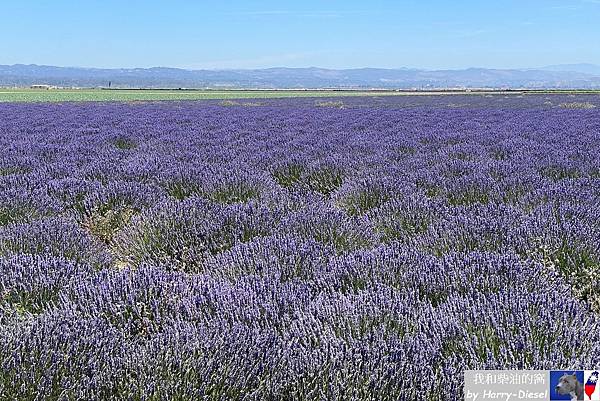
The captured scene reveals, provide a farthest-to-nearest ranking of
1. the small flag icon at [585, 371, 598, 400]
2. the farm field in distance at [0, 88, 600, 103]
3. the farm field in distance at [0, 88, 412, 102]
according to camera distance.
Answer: the farm field in distance at [0, 88, 600, 103]
the farm field in distance at [0, 88, 412, 102]
the small flag icon at [585, 371, 598, 400]

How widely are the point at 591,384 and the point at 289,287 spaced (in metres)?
1.21

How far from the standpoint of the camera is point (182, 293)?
95.9 inches

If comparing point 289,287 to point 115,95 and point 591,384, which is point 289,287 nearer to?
point 591,384

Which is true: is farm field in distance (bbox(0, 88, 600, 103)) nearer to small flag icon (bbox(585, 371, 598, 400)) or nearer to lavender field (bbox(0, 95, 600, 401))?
lavender field (bbox(0, 95, 600, 401))

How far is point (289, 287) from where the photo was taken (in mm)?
2414

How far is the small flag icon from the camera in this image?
161 cm

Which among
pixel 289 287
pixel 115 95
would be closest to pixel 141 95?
pixel 115 95

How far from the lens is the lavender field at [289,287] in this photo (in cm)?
166

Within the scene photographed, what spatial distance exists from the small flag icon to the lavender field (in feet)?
0.23

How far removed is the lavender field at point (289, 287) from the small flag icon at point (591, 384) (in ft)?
0.23

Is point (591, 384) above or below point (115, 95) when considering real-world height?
below

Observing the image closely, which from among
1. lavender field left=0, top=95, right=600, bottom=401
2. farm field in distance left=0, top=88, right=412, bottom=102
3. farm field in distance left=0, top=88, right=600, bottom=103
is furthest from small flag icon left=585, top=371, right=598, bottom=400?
farm field in distance left=0, top=88, right=412, bottom=102

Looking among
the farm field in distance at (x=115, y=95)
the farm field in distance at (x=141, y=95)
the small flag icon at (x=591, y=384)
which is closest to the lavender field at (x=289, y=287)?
the small flag icon at (x=591, y=384)

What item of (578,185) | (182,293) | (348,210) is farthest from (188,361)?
(578,185)
